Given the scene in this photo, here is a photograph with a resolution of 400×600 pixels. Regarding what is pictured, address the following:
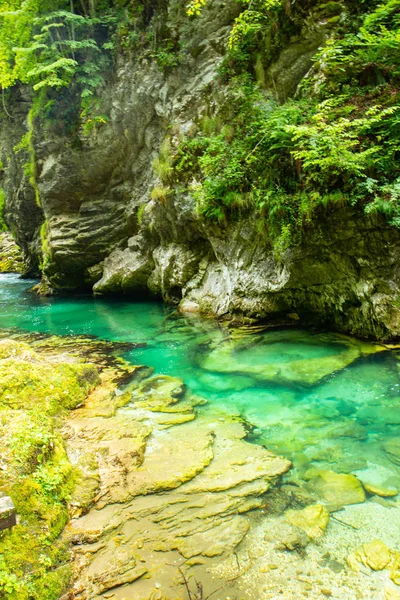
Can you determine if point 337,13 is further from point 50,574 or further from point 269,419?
point 50,574

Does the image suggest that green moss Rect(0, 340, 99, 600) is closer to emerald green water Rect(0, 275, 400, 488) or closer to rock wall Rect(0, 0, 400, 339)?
emerald green water Rect(0, 275, 400, 488)

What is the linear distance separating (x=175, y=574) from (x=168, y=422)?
244cm

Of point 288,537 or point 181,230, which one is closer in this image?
point 288,537

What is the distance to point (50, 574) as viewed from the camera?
8.76 feet

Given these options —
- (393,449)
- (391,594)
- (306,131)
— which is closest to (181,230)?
(306,131)

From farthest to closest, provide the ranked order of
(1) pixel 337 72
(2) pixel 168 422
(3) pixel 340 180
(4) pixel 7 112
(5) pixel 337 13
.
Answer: (4) pixel 7 112 → (5) pixel 337 13 → (1) pixel 337 72 → (3) pixel 340 180 → (2) pixel 168 422

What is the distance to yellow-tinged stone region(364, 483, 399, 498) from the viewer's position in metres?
3.53

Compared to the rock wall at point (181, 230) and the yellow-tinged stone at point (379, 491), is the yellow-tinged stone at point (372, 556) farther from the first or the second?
the rock wall at point (181, 230)

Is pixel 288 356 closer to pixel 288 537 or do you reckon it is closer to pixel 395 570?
pixel 288 537

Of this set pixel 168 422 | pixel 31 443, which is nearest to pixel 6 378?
pixel 31 443

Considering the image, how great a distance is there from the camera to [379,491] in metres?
3.58

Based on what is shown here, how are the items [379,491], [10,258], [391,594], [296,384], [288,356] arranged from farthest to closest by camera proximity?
[10,258]
[288,356]
[296,384]
[379,491]
[391,594]

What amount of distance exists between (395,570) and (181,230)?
11.3 m

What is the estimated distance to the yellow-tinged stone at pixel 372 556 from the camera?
275cm
